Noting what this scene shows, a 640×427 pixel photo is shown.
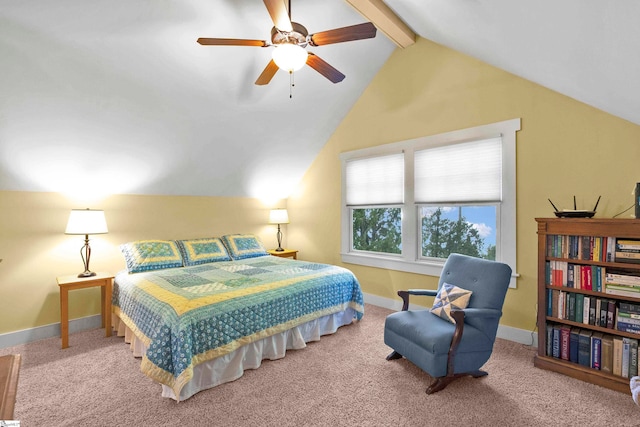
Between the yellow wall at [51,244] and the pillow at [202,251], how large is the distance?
43cm

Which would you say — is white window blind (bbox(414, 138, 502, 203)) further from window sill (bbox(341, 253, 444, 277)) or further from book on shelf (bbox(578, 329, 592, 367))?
book on shelf (bbox(578, 329, 592, 367))

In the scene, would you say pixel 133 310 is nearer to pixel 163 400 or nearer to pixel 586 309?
pixel 163 400

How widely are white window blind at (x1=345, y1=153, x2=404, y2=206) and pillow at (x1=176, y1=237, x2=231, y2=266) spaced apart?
1.92 m

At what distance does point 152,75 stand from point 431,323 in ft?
10.9

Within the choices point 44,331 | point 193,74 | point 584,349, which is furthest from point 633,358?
point 44,331

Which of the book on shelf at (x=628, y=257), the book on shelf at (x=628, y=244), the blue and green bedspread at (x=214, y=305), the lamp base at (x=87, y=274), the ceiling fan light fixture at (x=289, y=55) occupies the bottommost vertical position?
the blue and green bedspread at (x=214, y=305)

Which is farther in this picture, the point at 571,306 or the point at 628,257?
the point at 571,306

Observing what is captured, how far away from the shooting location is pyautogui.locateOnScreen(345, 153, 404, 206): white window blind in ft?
13.5

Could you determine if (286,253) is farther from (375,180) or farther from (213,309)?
(213,309)

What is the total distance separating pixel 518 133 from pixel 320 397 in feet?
9.85

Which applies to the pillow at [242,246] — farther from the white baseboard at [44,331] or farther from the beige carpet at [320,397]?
the beige carpet at [320,397]

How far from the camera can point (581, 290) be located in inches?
98.7

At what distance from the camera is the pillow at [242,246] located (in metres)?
4.40

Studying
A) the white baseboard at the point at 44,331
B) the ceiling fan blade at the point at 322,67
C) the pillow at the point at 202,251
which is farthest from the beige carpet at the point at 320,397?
the ceiling fan blade at the point at 322,67
